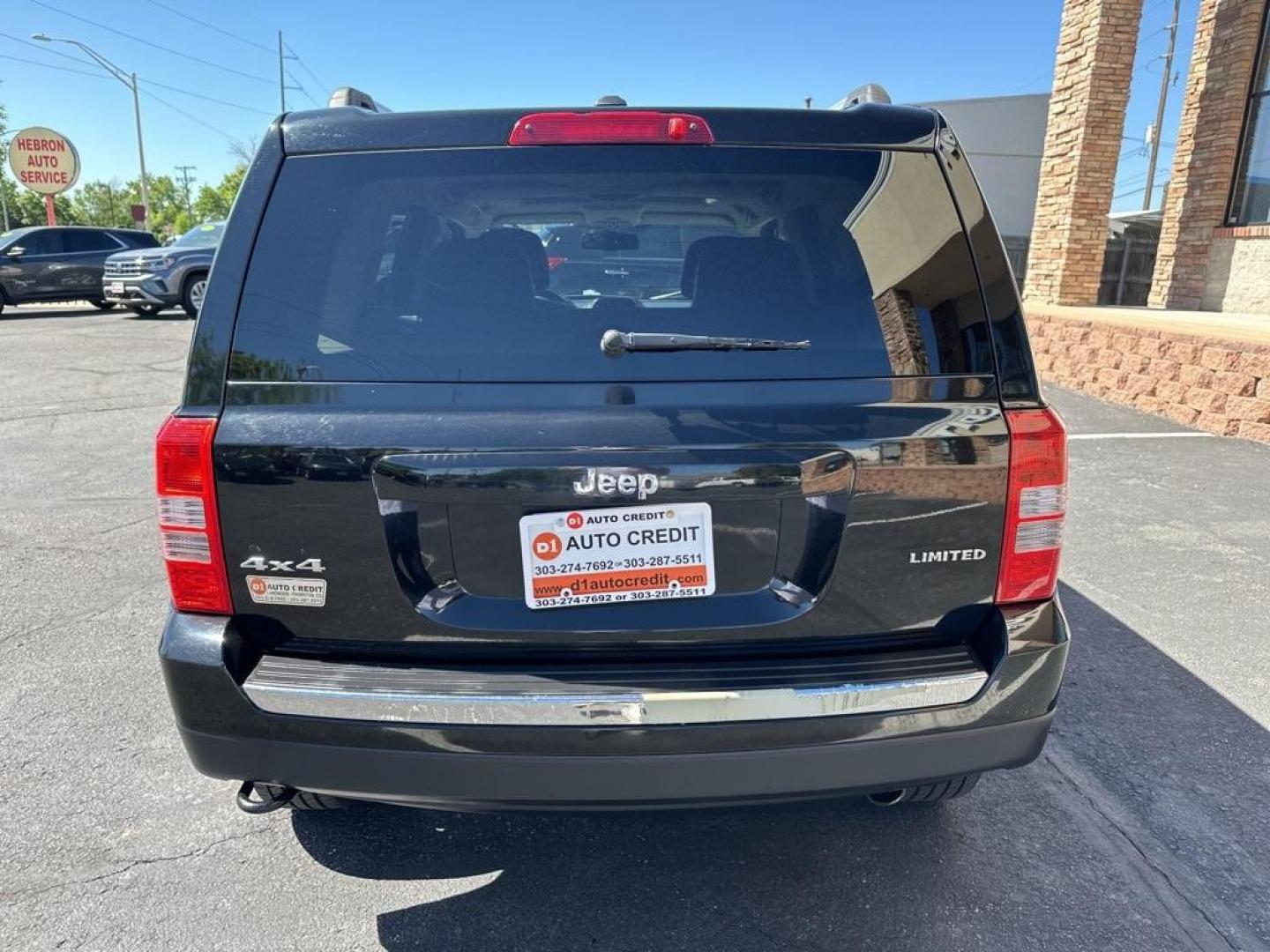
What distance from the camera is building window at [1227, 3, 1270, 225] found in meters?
11.3

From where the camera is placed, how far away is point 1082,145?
1108 centimetres

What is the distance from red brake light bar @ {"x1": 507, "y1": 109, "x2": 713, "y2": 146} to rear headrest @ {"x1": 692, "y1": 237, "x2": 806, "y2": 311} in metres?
0.25

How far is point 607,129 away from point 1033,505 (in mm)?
1269

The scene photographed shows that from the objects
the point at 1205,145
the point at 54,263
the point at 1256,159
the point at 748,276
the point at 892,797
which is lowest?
the point at 892,797

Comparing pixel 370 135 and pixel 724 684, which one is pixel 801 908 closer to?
pixel 724 684

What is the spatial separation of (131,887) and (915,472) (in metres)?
2.29

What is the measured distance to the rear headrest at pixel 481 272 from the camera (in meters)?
1.93

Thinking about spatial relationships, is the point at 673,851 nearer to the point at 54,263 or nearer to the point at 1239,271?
the point at 1239,271

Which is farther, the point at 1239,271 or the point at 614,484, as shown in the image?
the point at 1239,271

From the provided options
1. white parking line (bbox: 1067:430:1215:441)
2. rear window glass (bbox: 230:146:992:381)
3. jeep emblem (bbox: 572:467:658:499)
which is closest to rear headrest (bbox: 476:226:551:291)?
rear window glass (bbox: 230:146:992:381)

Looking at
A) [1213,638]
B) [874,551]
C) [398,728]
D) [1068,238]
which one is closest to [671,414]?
[874,551]

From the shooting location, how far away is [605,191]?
2.02 metres

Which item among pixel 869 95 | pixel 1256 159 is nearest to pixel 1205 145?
pixel 1256 159

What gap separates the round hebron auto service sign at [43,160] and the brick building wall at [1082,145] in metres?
30.9
